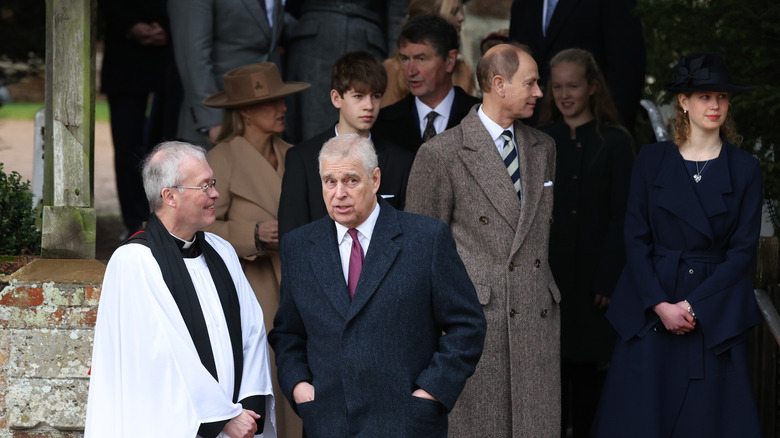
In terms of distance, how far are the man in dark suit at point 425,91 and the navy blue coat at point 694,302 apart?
4.36 feet

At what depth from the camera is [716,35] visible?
7.27 m

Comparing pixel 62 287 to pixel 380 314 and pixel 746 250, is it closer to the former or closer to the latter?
pixel 380 314

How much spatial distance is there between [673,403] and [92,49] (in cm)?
352

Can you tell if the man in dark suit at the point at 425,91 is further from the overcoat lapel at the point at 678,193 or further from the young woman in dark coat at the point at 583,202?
the overcoat lapel at the point at 678,193

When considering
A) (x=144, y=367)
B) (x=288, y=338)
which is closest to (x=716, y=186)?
(x=288, y=338)

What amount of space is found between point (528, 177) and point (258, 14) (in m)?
2.69

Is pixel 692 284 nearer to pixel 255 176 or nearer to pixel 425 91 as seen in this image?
pixel 425 91

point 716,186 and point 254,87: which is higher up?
point 254,87

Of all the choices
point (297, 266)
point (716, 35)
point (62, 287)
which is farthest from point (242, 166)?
point (716, 35)

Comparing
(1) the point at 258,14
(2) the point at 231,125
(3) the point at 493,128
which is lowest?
(3) the point at 493,128

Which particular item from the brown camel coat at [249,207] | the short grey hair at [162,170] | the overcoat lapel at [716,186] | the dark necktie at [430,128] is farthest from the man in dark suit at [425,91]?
the short grey hair at [162,170]

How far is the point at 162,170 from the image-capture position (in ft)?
14.8

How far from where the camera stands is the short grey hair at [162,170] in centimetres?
450

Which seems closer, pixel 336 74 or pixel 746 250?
pixel 746 250
